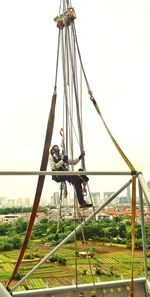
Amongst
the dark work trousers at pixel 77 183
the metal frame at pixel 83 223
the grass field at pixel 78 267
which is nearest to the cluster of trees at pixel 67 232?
the grass field at pixel 78 267

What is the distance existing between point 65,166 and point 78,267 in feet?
196

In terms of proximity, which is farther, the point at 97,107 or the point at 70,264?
the point at 70,264

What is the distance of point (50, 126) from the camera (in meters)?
6.18

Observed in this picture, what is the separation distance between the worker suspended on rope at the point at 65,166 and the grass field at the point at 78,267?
4121cm

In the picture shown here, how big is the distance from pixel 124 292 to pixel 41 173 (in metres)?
3.50

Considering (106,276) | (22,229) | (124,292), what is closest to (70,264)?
(106,276)

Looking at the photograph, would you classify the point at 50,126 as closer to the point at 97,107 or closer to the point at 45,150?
the point at 45,150

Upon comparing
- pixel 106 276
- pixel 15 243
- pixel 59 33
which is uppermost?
pixel 59 33

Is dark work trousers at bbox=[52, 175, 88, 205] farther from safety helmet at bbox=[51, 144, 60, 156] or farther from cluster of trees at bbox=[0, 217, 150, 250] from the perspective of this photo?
cluster of trees at bbox=[0, 217, 150, 250]

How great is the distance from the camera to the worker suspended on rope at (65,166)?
6551 millimetres

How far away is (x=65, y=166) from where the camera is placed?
21.6 feet

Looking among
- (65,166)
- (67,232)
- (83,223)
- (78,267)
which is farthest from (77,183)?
(67,232)

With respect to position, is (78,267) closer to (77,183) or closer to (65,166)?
(77,183)

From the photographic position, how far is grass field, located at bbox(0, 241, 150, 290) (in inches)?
2099
